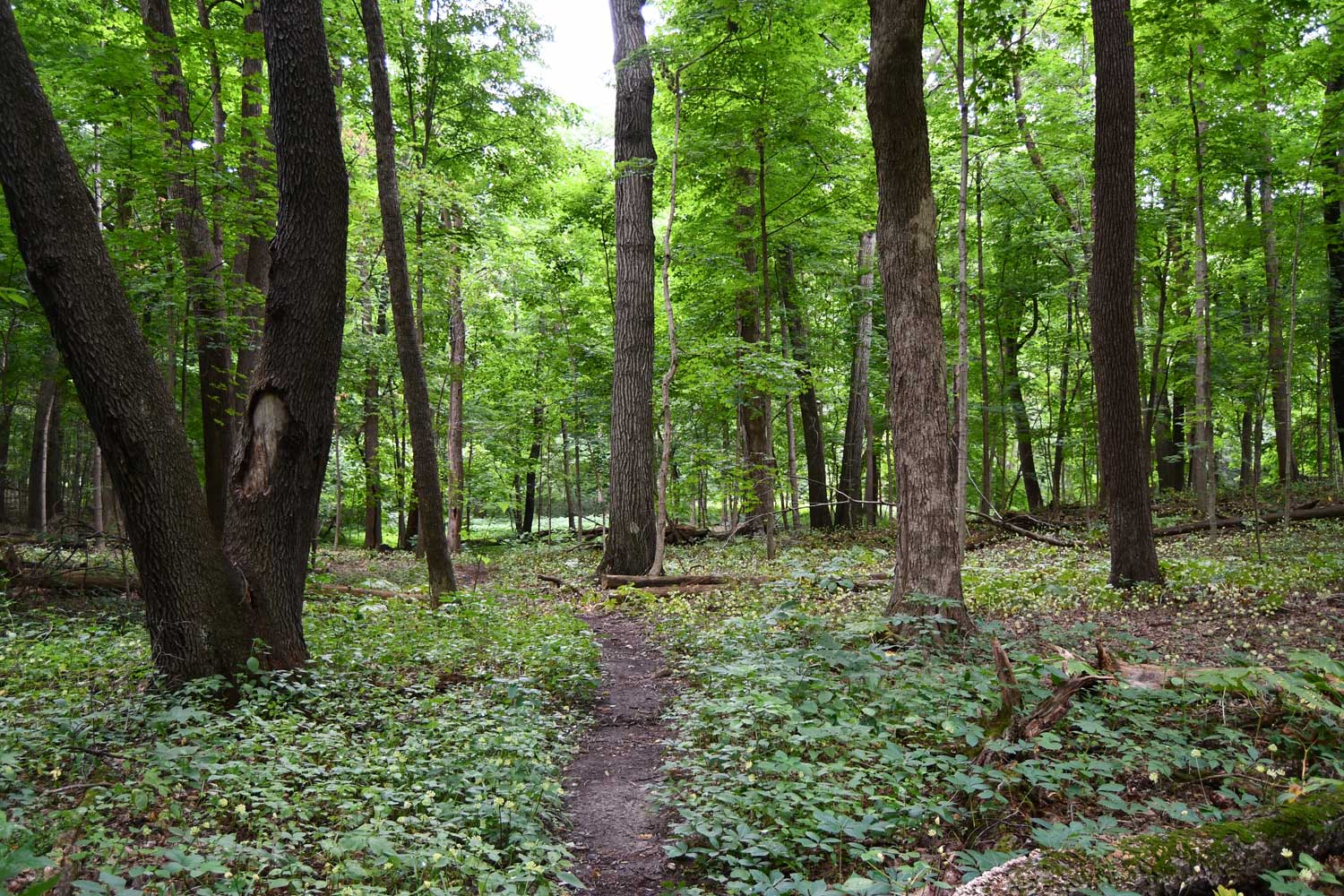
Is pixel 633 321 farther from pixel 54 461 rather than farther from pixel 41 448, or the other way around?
pixel 54 461

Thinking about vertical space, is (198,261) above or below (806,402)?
above

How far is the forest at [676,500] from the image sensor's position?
324 centimetres

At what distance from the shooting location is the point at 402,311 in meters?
8.89

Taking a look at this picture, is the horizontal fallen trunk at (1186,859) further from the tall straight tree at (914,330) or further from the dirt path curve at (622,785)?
the tall straight tree at (914,330)

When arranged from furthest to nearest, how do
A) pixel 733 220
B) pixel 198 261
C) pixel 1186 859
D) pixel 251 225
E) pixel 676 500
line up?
pixel 676 500
pixel 733 220
pixel 251 225
pixel 198 261
pixel 1186 859

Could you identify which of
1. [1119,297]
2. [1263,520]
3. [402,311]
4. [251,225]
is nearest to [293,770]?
[402,311]

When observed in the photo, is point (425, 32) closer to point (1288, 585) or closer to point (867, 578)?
point (867, 578)

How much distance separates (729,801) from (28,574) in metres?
8.82

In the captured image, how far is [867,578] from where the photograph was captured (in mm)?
9102

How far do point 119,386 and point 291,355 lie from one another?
3.55ft

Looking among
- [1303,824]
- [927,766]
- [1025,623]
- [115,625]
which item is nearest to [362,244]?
[115,625]

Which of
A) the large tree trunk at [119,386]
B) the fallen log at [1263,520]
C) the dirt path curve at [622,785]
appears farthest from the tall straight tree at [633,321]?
the fallen log at [1263,520]

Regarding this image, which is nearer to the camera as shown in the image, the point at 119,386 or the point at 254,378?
the point at 119,386

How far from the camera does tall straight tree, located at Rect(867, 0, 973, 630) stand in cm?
613
